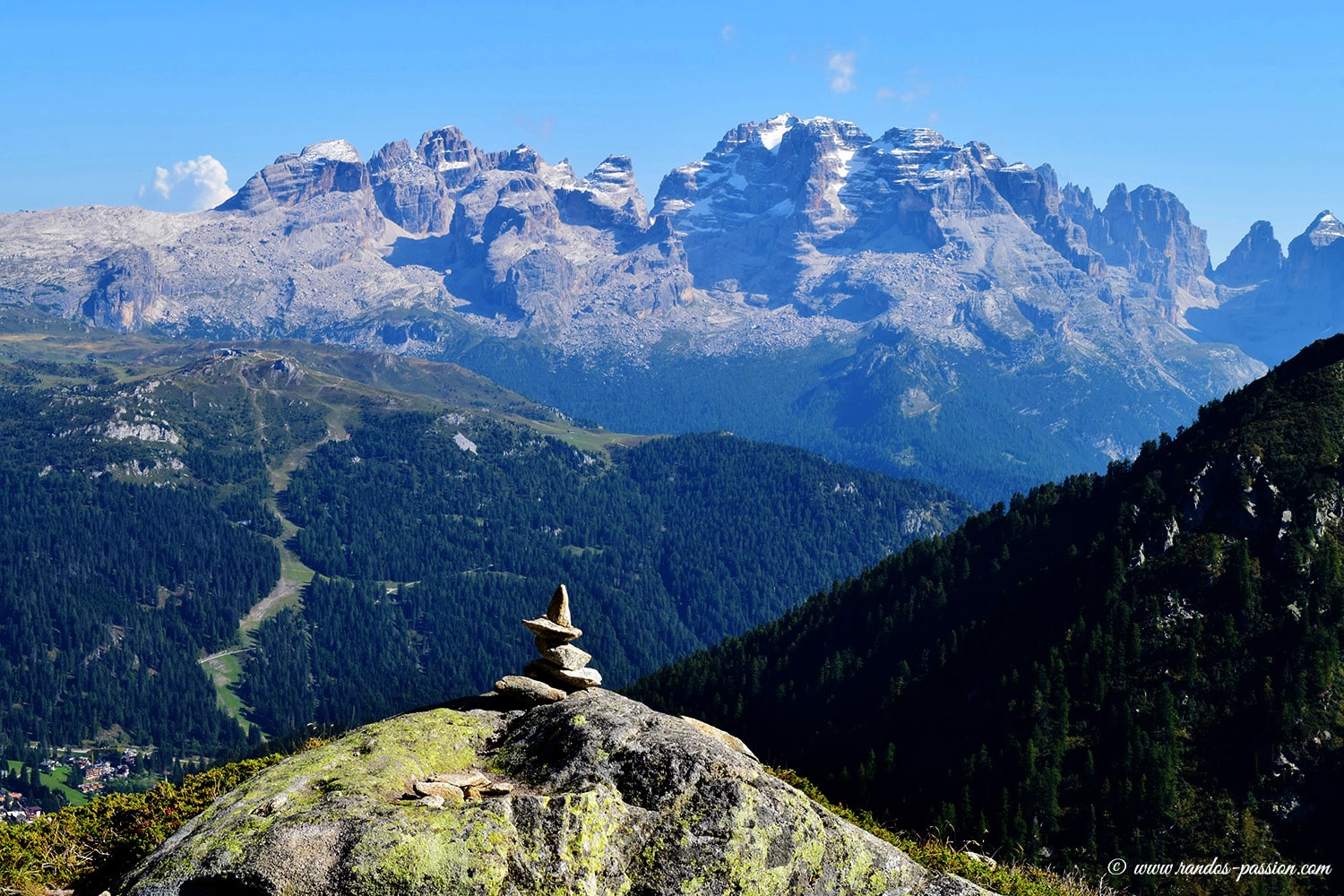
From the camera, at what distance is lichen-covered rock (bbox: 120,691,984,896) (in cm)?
1934

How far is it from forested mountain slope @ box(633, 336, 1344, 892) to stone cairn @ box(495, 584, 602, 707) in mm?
62035

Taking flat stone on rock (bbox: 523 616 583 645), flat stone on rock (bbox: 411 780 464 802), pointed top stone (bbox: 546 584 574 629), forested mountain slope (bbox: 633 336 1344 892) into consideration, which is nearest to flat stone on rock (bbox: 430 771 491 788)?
flat stone on rock (bbox: 411 780 464 802)

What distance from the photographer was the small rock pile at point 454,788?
21344 millimetres

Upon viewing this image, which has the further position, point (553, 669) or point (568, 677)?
point (553, 669)

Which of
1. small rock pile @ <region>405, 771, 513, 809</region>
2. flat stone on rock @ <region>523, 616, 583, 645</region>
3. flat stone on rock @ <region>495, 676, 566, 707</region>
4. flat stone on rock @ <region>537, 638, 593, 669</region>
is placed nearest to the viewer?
small rock pile @ <region>405, 771, 513, 809</region>

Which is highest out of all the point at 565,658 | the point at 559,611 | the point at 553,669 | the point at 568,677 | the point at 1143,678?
the point at 559,611

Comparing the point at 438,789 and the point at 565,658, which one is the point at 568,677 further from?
the point at 438,789

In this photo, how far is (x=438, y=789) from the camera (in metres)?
22.1

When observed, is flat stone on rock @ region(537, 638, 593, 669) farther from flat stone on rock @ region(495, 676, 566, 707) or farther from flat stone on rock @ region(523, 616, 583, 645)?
flat stone on rock @ region(495, 676, 566, 707)

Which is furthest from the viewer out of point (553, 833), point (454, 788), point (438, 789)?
point (454, 788)

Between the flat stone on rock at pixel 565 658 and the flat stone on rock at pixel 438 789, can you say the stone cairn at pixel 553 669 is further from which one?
the flat stone on rock at pixel 438 789

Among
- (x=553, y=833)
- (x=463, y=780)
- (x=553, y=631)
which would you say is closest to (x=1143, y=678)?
(x=553, y=631)

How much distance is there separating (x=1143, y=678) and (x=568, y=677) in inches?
4033

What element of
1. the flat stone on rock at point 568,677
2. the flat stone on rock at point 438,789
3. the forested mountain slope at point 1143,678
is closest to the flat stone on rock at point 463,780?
the flat stone on rock at point 438,789
